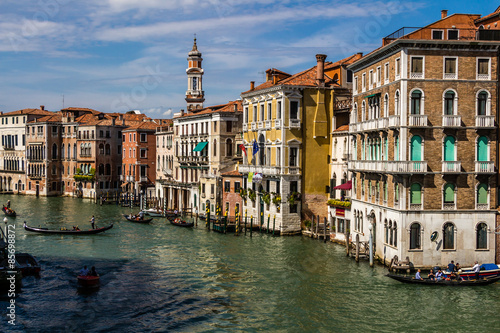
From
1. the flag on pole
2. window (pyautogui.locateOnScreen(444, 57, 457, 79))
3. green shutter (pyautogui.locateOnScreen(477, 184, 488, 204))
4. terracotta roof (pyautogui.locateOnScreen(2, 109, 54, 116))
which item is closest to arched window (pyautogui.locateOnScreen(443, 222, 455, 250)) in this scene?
green shutter (pyautogui.locateOnScreen(477, 184, 488, 204))

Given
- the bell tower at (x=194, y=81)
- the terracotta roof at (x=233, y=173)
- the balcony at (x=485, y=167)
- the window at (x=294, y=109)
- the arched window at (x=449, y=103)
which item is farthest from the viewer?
the bell tower at (x=194, y=81)

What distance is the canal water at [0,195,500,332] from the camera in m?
21.8

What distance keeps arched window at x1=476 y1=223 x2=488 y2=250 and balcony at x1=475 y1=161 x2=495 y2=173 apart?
8.31ft

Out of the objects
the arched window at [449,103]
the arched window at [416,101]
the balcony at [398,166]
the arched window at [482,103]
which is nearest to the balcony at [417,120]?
the arched window at [416,101]

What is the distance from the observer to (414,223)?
1091 inches

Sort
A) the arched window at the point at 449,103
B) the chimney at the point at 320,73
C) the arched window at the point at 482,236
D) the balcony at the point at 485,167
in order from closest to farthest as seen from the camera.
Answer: the balcony at the point at 485,167 < the arched window at the point at 449,103 < the arched window at the point at 482,236 < the chimney at the point at 320,73

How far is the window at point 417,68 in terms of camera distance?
27703 mm

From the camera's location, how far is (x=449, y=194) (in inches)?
1099

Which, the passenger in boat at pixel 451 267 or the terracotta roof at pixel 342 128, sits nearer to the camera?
the passenger in boat at pixel 451 267

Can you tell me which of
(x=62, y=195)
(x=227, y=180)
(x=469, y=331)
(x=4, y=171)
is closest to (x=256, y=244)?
(x=227, y=180)

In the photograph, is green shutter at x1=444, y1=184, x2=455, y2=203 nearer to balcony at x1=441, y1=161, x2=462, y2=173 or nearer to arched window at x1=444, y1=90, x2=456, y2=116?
balcony at x1=441, y1=161, x2=462, y2=173

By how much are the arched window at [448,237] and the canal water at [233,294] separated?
2737 mm

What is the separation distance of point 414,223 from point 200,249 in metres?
14.0

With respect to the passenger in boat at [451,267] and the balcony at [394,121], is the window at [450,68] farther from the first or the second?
the passenger in boat at [451,267]
